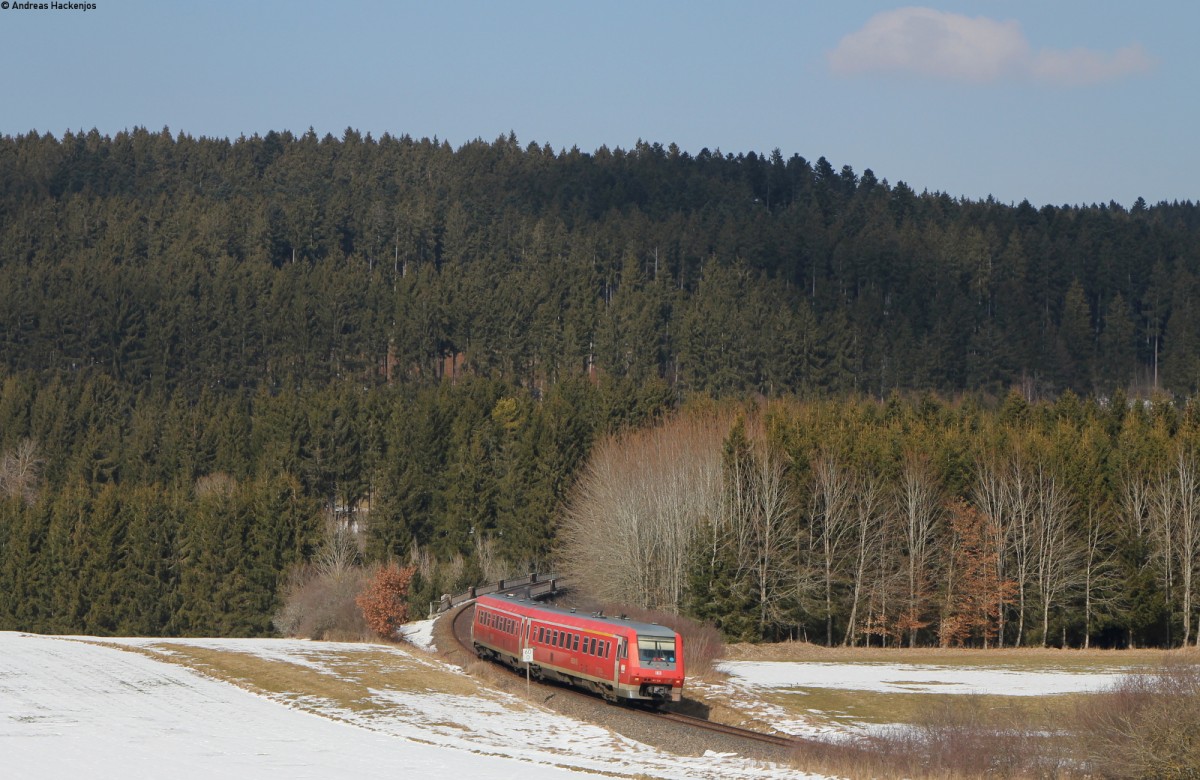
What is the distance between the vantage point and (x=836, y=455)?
7731 centimetres

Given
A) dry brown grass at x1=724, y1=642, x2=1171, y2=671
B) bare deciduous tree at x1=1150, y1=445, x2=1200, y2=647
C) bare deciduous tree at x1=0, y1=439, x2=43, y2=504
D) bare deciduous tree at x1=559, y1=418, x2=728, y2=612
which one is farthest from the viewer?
bare deciduous tree at x1=0, y1=439, x2=43, y2=504

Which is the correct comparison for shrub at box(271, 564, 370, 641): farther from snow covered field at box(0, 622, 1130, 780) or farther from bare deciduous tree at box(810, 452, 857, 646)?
bare deciduous tree at box(810, 452, 857, 646)

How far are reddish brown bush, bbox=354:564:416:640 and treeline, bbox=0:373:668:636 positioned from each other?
1535cm

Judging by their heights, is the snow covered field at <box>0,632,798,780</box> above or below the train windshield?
below

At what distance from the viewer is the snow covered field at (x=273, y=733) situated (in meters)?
32.2

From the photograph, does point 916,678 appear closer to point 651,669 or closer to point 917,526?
point 651,669

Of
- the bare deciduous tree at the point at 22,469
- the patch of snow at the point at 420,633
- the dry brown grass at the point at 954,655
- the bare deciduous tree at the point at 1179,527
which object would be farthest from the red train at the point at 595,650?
the bare deciduous tree at the point at 22,469

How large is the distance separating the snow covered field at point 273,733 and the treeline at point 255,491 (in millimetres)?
38628

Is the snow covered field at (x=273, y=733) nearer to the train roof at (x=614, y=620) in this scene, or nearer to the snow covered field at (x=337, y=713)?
the snow covered field at (x=337, y=713)

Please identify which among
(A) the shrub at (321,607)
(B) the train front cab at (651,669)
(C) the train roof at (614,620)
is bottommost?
(A) the shrub at (321,607)

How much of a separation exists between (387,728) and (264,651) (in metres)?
18.8

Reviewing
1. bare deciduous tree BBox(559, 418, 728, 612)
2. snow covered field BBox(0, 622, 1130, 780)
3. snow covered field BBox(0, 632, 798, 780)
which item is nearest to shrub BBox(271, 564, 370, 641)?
snow covered field BBox(0, 622, 1130, 780)

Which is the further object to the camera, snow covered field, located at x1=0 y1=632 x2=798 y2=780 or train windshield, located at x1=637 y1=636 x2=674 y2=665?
train windshield, located at x1=637 y1=636 x2=674 y2=665

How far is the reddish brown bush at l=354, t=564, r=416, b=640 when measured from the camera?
218 ft
